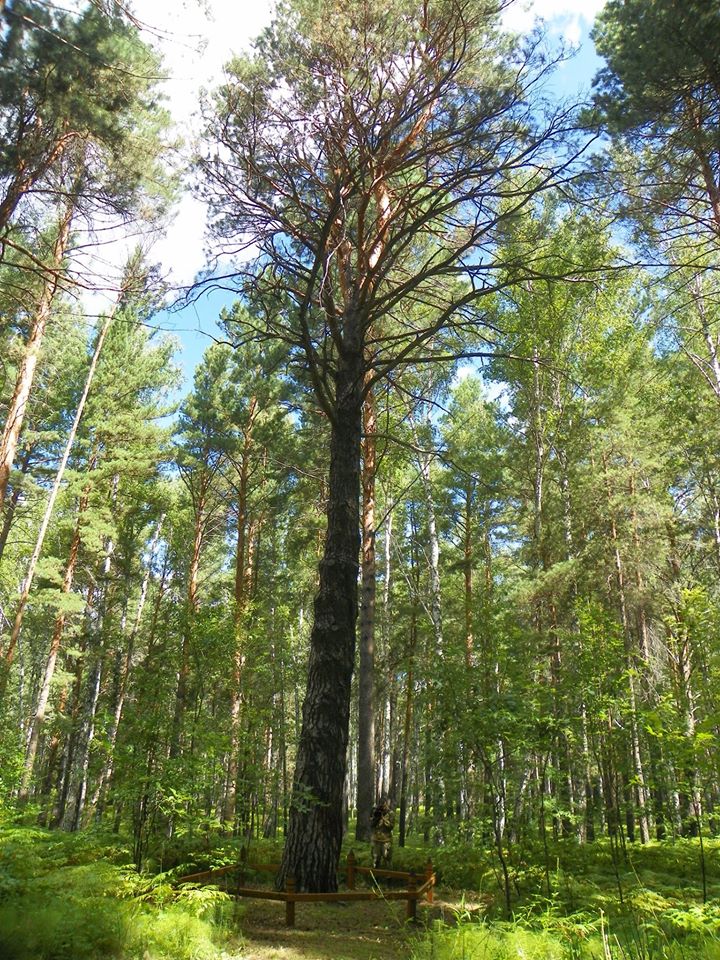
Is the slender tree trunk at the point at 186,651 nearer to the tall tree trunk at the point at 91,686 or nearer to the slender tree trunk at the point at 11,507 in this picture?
the tall tree trunk at the point at 91,686

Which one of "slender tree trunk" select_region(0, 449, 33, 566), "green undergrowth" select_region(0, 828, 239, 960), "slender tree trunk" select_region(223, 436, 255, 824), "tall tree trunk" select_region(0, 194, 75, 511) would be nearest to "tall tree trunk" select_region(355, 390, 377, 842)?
"slender tree trunk" select_region(223, 436, 255, 824)

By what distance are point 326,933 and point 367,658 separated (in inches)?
252

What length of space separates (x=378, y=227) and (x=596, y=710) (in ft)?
22.5

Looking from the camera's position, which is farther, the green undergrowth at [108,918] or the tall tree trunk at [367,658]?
the tall tree trunk at [367,658]

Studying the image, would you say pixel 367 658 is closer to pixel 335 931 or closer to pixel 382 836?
pixel 382 836

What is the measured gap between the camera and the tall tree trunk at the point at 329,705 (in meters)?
5.40

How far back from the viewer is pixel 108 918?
368cm

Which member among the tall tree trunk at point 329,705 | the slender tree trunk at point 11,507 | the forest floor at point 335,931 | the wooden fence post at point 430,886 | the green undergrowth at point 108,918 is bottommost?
A: the forest floor at point 335,931

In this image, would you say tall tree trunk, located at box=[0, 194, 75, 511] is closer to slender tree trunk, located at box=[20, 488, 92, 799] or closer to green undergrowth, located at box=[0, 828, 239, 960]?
slender tree trunk, located at box=[20, 488, 92, 799]

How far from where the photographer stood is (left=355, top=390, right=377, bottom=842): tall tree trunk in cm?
1077

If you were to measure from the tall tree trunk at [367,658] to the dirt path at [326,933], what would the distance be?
481 cm

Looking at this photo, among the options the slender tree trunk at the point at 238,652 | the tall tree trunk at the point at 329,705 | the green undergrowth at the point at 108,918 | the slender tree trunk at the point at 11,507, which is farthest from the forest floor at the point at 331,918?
the slender tree trunk at the point at 11,507

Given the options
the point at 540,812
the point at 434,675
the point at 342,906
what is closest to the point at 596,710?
the point at 540,812

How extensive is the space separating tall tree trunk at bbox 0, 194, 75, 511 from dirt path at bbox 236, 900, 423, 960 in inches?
292
